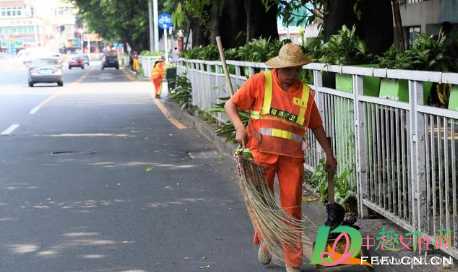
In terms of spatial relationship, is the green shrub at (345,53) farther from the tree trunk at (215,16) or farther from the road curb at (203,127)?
the tree trunk at (215,16)

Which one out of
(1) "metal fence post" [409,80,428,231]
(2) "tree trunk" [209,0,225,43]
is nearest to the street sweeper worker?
(1) "metal fence post" [409,80,428,231]

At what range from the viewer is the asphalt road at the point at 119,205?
23.6 ft

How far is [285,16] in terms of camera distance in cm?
1540

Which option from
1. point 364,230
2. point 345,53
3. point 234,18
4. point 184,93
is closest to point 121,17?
point 184,93

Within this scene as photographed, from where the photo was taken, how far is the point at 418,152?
6477 millimetres

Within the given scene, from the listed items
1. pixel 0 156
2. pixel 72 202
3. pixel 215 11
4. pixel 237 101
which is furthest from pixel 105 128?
pixel 237 101

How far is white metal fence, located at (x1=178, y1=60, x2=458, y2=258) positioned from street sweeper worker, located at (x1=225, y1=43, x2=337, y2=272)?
82 centimetres

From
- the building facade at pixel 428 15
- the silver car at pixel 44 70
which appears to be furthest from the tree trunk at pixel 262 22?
the silver car at pixel 44 70

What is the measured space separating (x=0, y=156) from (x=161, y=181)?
418 cm

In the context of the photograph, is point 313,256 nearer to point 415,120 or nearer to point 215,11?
point 415,120

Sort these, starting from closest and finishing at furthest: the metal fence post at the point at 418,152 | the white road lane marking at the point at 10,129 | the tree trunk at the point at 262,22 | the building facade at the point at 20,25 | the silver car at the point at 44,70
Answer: the metal fence post at the point at 418,152 → the tree trunk at the point at 262,22 → the white road lane marking at the point at 10,129 → the silver car at the point at 44,70 → the building facade at the point at 20,25

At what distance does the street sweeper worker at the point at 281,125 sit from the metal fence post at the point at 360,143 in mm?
1529

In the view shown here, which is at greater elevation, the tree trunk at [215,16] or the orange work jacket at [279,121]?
the tree trunk at [215,16]

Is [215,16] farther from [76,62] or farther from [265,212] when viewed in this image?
[76,62]
